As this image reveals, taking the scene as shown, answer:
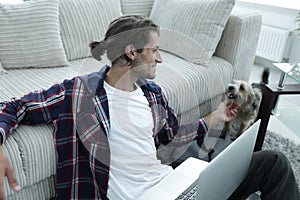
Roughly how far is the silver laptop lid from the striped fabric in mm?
1384

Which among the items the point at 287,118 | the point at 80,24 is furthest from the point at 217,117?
the point at 287,118

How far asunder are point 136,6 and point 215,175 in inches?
60.8

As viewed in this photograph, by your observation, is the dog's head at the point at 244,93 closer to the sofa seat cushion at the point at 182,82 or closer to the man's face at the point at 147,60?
the sofa seat cushion at the point at 182,82

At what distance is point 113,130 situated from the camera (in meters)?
0.91

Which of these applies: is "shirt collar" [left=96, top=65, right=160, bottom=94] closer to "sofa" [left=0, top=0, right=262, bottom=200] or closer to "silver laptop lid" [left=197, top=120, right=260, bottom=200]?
"sofa" [left=0, top=0, right=262, bottom=200]

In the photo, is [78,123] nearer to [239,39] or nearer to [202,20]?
[202,20]

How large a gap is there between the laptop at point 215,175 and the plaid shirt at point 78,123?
200 mm

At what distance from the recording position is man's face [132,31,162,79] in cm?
83

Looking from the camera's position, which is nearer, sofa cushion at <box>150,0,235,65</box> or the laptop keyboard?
the laptop keyboard

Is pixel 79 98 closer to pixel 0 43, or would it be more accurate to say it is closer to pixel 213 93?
pixel 213 93

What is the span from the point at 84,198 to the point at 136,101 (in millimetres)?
378

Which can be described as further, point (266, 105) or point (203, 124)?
point (266, 105)

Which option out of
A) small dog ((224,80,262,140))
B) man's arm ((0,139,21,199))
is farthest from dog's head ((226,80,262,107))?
man's arm ((0,139,21,199))

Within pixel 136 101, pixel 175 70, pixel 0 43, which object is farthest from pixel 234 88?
pixel 0 43
